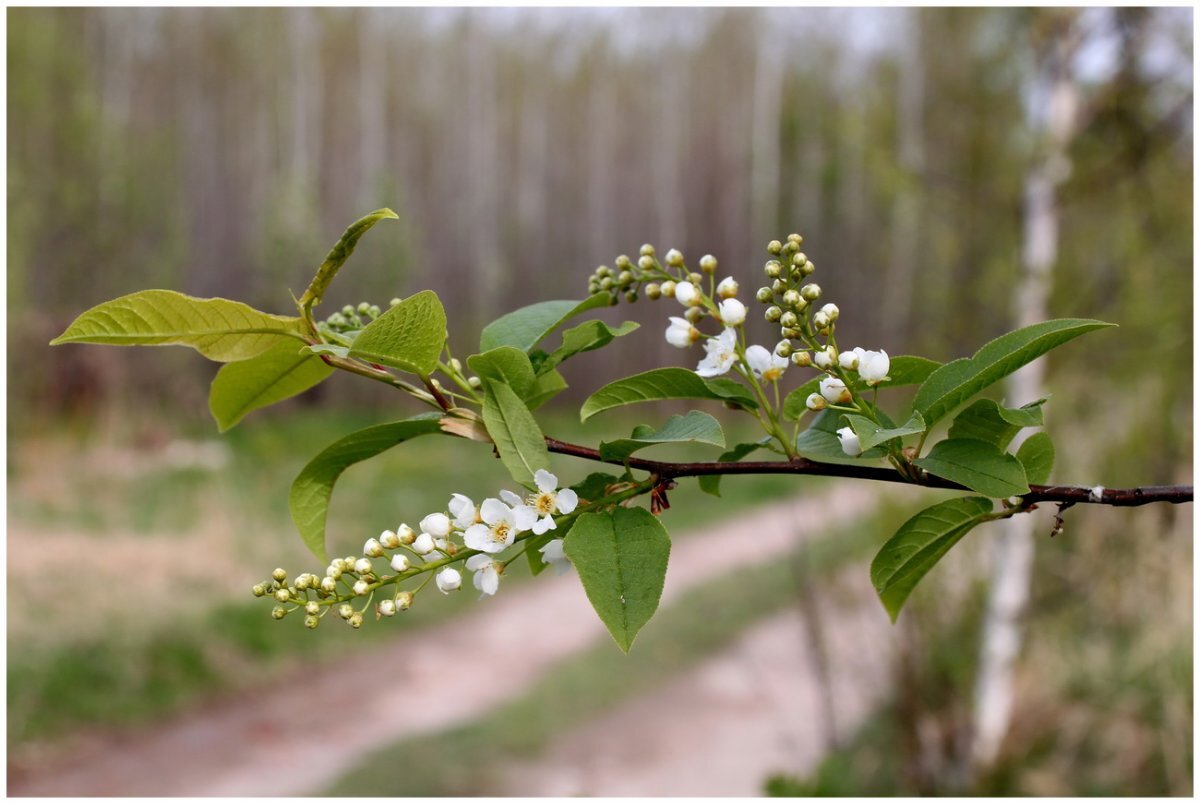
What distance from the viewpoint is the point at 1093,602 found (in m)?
3.82

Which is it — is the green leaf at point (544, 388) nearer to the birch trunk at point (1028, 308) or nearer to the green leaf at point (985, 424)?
the green leaf at point (985, 424)

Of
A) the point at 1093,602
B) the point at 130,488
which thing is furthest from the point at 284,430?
the point at 1093,602

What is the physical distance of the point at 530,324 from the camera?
2.48 feet

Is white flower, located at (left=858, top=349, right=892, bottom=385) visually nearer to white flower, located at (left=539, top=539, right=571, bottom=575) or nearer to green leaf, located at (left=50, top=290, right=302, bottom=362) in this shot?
white flower, located at (left=539, top=539, right=571, bottom=575)

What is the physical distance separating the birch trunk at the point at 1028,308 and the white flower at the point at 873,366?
2839mm

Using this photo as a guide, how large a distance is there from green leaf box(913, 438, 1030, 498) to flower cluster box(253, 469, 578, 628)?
0.23 meters

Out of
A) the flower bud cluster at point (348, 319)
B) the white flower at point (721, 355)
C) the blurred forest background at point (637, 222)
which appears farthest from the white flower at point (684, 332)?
the blurred forest background at point (637, 222)

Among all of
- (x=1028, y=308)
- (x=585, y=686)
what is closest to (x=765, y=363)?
(x=1028, y=308)

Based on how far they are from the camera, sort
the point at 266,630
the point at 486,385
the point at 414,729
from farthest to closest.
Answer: the point at 266,630, the point at 414,729, the point at 486,385

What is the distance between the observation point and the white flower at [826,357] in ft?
2.05

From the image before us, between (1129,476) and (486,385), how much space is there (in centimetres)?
351

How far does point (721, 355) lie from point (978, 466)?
0.17 meters

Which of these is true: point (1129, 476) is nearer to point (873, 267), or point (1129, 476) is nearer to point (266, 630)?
point (266, 630)

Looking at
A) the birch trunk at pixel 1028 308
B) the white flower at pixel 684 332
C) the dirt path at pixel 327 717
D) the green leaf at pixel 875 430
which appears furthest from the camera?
the dirt path at pixel 327 717
